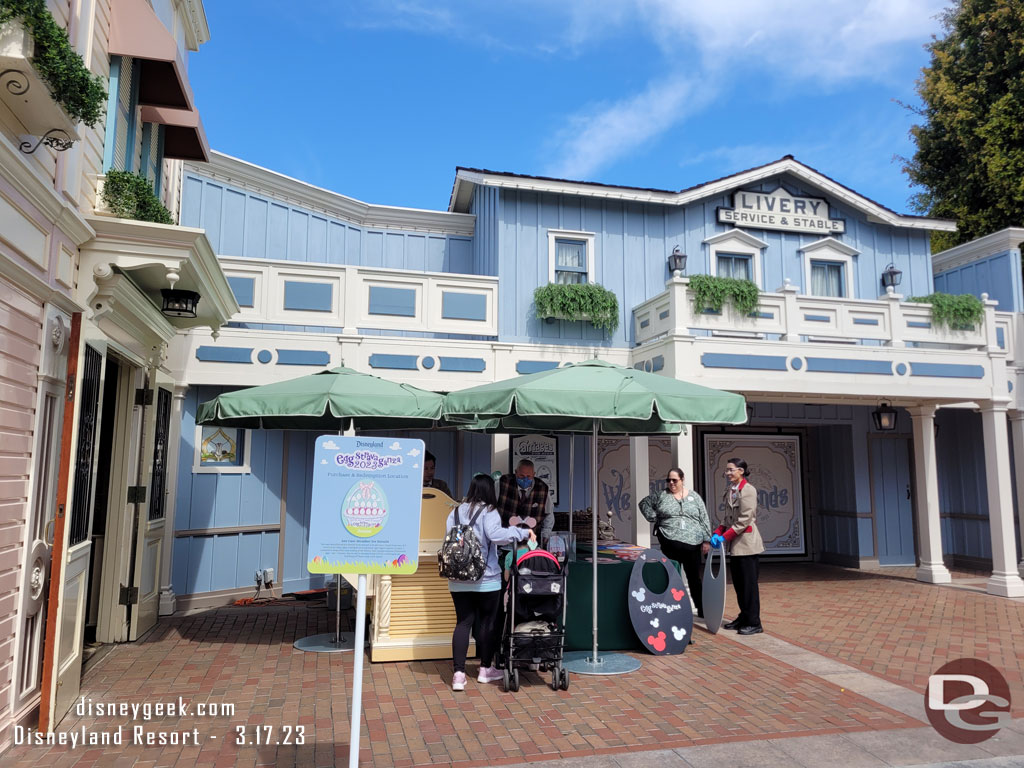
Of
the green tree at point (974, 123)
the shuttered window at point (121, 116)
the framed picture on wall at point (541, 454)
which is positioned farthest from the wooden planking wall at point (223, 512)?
the green tree at point (974, 123)

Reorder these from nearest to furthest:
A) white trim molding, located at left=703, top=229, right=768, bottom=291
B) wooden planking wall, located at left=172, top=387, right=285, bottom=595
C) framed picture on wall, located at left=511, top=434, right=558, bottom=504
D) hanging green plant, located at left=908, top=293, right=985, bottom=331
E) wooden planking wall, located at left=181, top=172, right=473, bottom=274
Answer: wooden planking wall, located at left=172, top=387, right=285, bottom=595 → hanging green plant, located at left=908, top=293, right=985, bottom=331 → wooden planking wall, located at left=181, top=172, right=473, bottom=274 → framed picture on wall, located at left=511, top=434, right=558, bottom=504 → white trim molding, located at left=703, top=229, right=768, bottom=291

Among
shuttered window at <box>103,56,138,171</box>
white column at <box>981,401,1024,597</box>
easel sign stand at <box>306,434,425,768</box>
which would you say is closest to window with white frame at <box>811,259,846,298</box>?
white column at <box>981,401,1024,597</box>

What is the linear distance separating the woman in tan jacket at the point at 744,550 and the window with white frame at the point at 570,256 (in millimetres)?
4757

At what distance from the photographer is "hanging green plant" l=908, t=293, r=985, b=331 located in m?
10.8

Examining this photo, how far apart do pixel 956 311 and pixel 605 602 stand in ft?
24.5

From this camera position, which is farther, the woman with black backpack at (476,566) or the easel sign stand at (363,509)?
the woman with black backpack at (476,566)

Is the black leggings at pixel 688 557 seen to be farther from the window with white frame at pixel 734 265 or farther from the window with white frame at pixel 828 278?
the window with white frame at pixel 828 278

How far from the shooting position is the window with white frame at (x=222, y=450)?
9.95 metres

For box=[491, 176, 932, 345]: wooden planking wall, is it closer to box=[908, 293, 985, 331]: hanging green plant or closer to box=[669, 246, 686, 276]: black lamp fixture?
box=[669, 246, 686, 276]: black lamp fixture

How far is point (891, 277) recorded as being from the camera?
12.9m

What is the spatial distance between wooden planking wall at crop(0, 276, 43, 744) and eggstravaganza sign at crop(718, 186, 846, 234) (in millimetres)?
10775

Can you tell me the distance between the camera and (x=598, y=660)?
22.4 ft

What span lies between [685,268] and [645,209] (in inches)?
48.1

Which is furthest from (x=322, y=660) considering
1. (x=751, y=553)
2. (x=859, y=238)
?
(x=859, y=238)
